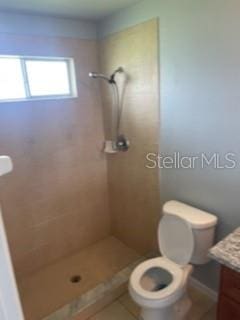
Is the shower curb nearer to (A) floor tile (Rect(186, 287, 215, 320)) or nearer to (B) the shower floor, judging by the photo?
(B) the shower floor

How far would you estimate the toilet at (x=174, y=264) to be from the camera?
5.12ft

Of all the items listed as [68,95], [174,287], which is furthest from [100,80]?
[174,287]

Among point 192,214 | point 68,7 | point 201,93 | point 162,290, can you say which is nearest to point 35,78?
point 68,7

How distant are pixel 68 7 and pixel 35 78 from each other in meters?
0.65

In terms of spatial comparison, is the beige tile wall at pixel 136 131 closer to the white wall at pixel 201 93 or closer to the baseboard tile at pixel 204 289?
the white wall at pixel 201 93

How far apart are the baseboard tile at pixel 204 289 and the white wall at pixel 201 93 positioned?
5 centimetres

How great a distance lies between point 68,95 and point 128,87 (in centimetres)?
61

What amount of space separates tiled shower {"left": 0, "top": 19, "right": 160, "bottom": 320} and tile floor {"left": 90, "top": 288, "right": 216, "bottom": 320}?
4.2 inches

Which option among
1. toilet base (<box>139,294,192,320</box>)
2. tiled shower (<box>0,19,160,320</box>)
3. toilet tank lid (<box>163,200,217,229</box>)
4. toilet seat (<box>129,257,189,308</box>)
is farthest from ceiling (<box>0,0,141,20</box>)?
toilet base (<box>139,294,192,320</box>)

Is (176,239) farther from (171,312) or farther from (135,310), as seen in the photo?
(135,310)

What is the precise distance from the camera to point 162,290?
1565 mm

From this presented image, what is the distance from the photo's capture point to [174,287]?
62.1 inches

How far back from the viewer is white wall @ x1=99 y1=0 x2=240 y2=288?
149 cm

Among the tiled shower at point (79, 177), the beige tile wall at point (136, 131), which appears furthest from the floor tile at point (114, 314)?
the beige tile wall at point (136, 131)
